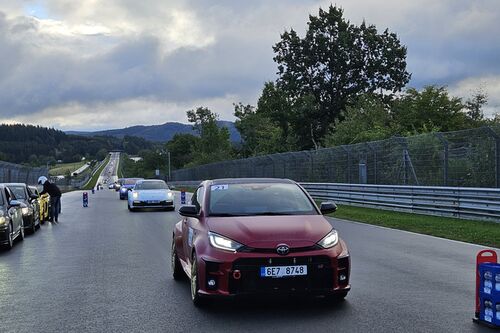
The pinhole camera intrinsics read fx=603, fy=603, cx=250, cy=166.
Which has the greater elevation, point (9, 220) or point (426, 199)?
point (9, 220)

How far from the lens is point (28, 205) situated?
1648cm

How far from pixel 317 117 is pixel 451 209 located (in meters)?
40.5

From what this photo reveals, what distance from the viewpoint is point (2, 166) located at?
31.6m

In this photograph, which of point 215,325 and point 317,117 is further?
point 317,117

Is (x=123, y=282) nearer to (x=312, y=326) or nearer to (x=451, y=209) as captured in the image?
(x=312, y=326)

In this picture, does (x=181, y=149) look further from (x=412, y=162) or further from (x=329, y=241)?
(x=329, y=241)

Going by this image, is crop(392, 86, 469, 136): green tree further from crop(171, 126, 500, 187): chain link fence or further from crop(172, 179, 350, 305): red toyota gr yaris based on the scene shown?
crop(172, 179, 350, 305): red toyota gr yaris

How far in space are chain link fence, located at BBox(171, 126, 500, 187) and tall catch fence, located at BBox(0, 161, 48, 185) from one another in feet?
51.7

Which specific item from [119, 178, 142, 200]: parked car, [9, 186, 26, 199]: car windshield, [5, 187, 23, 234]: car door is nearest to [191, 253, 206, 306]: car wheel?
[5, 187, 23, 234]: car door

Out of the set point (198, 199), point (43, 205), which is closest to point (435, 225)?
point (198, 199)

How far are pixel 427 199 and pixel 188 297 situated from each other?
13835 mm

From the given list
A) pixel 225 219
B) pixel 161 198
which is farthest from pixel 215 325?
pixel 161 198

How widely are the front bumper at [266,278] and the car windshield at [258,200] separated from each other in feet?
3.37

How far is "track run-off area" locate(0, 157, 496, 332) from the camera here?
597 centimetres
